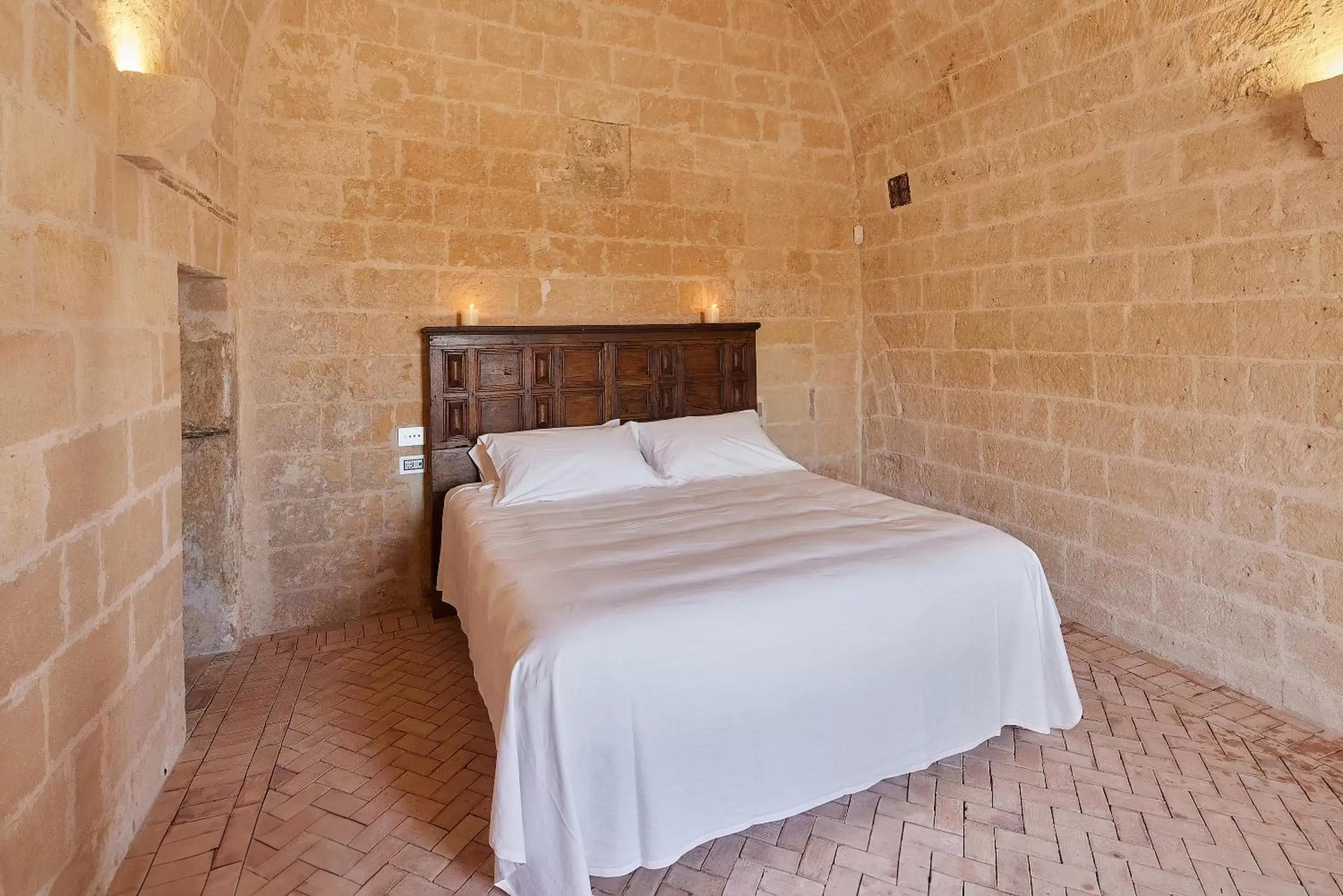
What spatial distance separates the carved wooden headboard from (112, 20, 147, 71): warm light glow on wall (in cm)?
168

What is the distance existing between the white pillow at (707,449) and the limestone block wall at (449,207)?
0.79 meters

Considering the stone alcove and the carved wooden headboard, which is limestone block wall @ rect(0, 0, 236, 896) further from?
the carved wooden headboard

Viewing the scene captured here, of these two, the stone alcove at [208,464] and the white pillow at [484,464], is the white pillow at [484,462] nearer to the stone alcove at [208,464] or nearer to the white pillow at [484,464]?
the white pillow at [484,464]

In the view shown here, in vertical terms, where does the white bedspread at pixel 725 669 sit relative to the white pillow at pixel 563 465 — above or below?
below

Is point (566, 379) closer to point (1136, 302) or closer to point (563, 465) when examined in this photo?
point (563, 465)

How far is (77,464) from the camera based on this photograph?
5.28ft

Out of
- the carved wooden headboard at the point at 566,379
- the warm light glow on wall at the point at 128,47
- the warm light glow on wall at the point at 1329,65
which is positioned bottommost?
the carved wooden headboard at the point at 566,379

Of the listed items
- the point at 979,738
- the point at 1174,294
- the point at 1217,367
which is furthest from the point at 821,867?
the point at 1174,294

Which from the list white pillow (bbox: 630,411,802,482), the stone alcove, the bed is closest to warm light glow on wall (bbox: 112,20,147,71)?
the stone alcove

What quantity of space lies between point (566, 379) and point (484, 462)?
2.16 ft

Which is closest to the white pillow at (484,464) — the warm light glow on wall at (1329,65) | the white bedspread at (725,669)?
the white bedspread at (725,669)

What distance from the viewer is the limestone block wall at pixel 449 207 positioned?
3.36 m

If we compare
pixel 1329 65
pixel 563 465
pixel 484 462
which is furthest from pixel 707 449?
pixel 1329 65

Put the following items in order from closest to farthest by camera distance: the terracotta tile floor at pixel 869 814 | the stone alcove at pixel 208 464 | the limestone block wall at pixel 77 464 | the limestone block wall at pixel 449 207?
the limestone block wall at pixel 77 464 < the terracotta tile floor at pixel 869 814 < the stone alcove at pixel 208 464 < the limestone block wall at pixel 449 207
